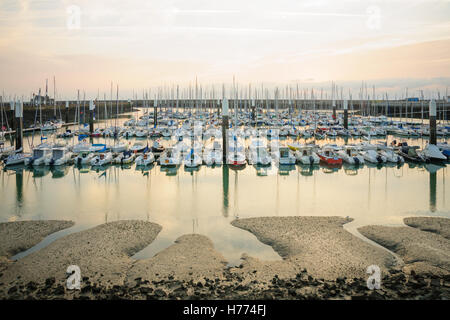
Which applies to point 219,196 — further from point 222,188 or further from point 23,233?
point 23,233

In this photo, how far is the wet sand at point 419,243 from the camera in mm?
11332

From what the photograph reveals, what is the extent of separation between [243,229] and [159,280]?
5526 mm

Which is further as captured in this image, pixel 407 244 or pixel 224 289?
pixel 407 244

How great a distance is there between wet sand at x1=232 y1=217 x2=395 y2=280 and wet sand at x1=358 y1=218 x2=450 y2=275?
697 millimetres

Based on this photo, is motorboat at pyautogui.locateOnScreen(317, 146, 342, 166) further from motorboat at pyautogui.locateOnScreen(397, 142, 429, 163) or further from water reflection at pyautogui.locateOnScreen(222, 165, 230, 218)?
water reflection at pyautogui.locateOnScreen(222, 165, 230, 218)

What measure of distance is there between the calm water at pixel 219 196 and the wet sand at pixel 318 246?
630mm

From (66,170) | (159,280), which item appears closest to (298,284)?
(159,280)

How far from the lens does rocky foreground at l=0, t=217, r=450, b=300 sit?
32.1 ft

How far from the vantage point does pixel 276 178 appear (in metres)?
25.2

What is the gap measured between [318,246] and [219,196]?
8995 millimetres

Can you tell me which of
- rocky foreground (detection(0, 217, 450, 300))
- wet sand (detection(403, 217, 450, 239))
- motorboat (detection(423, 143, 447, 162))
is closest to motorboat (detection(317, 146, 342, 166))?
motorboat (detection(423, 143, 447, 162))
